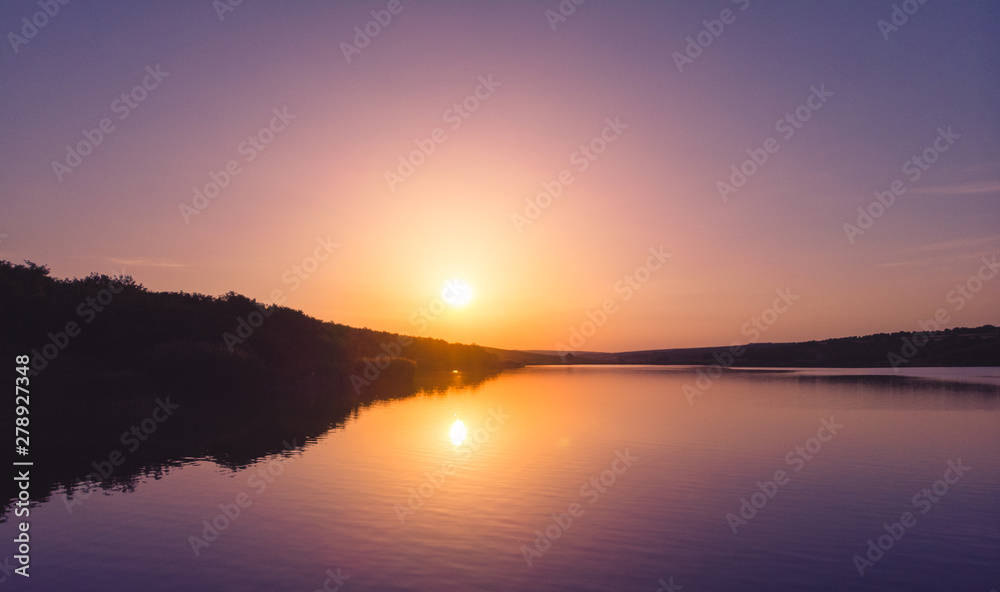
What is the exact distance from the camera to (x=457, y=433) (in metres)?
35.2

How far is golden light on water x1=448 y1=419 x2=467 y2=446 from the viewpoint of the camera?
32394 mm

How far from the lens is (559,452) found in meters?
28.7

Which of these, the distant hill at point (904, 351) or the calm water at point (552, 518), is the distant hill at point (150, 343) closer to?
the calm water at point (552, 518)

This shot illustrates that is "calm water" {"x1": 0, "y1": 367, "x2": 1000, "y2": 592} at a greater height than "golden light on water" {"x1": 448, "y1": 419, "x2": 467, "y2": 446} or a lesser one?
lesser

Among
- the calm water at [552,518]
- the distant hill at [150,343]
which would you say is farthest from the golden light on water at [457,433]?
the distant hill at [150,343]

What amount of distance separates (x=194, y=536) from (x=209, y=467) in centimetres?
1016

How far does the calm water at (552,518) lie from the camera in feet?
43.2

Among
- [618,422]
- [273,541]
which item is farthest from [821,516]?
[618,422]

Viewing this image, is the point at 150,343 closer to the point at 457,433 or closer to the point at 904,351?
the point at 457,433

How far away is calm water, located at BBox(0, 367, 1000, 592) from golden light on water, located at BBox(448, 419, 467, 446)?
2.50ft

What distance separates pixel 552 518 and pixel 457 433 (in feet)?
59.6

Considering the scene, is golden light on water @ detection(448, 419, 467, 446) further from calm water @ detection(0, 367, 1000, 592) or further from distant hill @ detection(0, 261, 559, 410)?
distant hill @ detection(0, 261, 559, 410)

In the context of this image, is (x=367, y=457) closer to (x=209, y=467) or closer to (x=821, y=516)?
(x=209, y=467)

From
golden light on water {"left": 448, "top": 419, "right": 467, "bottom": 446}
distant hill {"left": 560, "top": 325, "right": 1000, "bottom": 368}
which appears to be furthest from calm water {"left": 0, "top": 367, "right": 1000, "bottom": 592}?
distant hill {"left": 560, "top": 325, "right": 1000, "bottom": 368}
